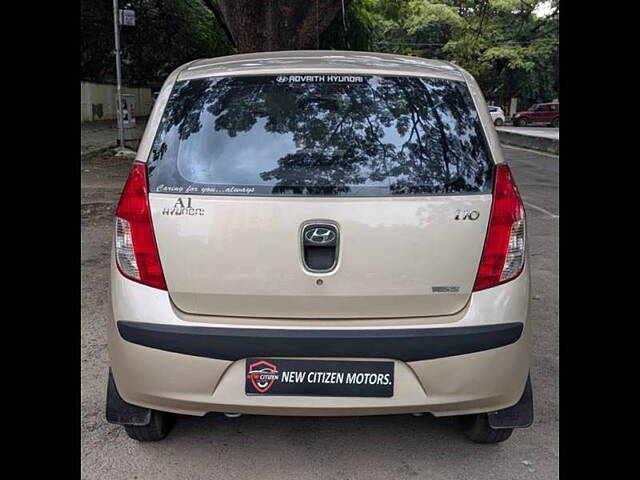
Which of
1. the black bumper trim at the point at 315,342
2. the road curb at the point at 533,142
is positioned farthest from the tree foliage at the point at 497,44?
the black bumper trim at the point at 315,342

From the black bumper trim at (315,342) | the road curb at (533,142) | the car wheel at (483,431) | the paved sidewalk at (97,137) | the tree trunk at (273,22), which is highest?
the tree trunk at (273,22)

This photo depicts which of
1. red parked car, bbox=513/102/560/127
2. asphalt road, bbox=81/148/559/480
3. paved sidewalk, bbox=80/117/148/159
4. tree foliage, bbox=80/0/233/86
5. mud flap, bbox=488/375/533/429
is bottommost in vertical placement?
asphalt road, bbox=81/148/559/480

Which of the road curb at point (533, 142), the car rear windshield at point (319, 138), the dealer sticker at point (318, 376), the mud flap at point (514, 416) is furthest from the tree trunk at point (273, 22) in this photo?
the road curb at point (533, 142)

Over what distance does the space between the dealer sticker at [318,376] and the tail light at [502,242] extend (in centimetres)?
49

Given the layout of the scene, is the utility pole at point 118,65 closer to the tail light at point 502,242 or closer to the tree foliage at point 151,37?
the tree foliage at point 151,37

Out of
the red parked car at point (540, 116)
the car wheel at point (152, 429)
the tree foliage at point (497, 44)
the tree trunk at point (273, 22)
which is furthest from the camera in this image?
the tree foliage at point (497, 44)

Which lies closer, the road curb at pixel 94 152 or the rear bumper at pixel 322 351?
the rear bumper at pixel 322 351

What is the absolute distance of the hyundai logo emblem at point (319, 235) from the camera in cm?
228

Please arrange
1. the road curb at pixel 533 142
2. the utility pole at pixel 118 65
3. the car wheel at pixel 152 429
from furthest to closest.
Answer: the road curb at pixel 533 142 < the utility pole at pixel 118 65 < the car wheel at pixel 152 429

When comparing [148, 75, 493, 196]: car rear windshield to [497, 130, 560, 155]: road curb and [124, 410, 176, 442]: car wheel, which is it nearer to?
[124, 410, 176, 442]: car wheel

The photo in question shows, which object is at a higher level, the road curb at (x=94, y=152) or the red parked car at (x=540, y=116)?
the red parked car at (x=540, y=116)

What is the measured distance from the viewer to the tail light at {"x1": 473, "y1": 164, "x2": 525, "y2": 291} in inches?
93.2

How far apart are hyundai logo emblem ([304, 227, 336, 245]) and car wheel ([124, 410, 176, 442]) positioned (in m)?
1.11

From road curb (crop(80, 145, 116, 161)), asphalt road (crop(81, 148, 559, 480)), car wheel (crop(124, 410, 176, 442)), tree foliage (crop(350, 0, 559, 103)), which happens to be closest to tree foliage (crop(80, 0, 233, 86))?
road curb (crop(80, 145, 116, 161))
